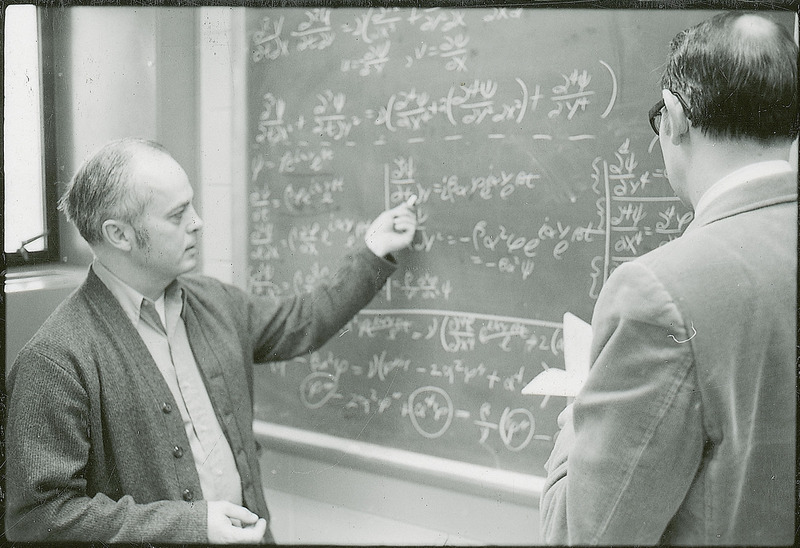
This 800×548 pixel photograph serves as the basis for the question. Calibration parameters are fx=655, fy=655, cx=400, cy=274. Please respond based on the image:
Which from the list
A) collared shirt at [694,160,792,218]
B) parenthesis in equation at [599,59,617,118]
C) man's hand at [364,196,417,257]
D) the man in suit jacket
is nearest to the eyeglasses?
the man in suit jacket

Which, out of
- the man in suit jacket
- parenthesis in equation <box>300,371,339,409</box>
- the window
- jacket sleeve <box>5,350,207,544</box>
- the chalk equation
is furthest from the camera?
parenthesis in equation <box>300,371,339,409</box>

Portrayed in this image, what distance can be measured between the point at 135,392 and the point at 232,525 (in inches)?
13.0

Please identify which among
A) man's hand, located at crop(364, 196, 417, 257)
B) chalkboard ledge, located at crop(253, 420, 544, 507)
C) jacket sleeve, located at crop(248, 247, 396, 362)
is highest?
man's hand, located at crop(364, 196, 417, 257)

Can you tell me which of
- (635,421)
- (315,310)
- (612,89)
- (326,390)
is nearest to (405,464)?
(326,390)

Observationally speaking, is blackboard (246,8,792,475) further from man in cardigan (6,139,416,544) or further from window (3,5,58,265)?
window (3,5,58,265)

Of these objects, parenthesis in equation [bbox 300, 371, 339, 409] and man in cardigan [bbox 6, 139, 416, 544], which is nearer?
man in cardigan [bbox 6, 139, 416, 544]

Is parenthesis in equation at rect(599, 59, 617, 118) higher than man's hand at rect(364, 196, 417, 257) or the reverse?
higher

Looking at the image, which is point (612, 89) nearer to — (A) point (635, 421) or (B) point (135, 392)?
(A) point (635, 421)

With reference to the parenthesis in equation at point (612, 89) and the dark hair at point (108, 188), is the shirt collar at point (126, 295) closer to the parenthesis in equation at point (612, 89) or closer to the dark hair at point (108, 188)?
the dark hair at point (108, 188)

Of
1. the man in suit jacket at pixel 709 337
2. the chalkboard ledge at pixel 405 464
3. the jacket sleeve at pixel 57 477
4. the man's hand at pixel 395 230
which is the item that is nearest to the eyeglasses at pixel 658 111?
the man in suit jacket at pixel 709 337

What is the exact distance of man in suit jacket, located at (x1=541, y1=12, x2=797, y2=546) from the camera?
89 cm

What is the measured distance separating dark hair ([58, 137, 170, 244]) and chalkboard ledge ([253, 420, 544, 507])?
74 cm

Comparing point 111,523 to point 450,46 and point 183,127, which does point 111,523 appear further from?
point 450,46

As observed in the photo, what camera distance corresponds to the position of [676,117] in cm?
96
